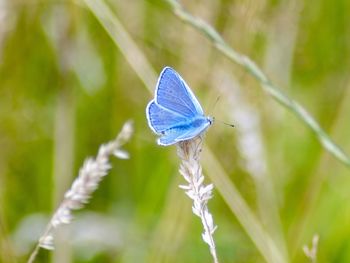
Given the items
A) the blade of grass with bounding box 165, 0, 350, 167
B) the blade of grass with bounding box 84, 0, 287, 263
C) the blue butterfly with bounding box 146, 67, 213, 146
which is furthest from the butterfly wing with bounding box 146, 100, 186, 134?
the blade of grass with bounding box 84, 0, 287, 263

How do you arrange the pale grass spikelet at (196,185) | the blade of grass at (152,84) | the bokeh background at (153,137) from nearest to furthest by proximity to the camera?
the pale grass spikelet at (196,185)
the blade of grass at (152,84)
the bokeh background at (153,137)

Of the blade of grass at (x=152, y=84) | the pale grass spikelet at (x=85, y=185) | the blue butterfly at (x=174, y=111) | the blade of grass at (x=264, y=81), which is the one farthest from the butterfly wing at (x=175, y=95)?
the blade of grass at (x=152, y=84)


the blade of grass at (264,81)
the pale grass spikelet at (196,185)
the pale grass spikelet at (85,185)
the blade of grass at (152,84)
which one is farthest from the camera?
the blade of grass at (152,84)

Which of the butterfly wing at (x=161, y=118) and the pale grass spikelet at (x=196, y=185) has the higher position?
the butterfly wing at (x=161, y=118)

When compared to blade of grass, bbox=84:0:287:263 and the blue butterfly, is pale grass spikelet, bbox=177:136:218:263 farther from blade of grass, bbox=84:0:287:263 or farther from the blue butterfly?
blade of grass, bbox=84:0:287:263

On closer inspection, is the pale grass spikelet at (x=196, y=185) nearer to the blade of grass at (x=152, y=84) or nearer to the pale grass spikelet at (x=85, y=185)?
the pale grass spikelet at (x=85, y=185)

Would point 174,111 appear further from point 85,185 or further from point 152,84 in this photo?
point 152,84

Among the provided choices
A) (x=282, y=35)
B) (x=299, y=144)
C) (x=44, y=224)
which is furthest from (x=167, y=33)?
(x=44, y=224)

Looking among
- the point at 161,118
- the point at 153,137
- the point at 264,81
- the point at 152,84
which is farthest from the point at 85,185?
the point at 153,137
